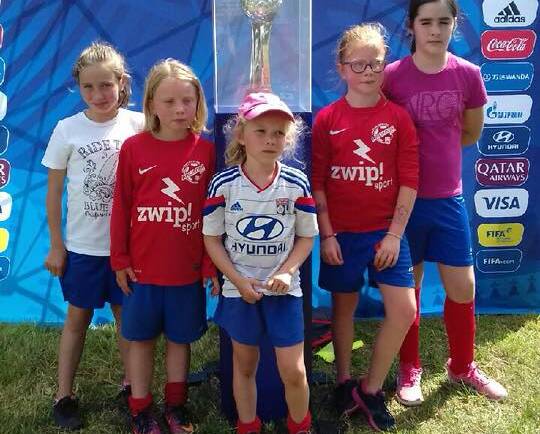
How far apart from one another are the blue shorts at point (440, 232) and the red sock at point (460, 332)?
9.7 inches

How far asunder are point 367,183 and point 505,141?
1485 millimetres

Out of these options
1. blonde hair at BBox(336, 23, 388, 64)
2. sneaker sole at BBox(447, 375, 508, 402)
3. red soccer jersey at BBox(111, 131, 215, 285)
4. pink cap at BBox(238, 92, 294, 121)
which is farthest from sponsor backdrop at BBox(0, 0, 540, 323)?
pink cap at BBox(238, 92, 294, 121)

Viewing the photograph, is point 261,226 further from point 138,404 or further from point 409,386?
point 409,386

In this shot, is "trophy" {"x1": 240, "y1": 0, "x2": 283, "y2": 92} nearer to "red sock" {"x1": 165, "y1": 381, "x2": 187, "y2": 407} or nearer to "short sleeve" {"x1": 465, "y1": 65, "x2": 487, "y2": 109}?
"short sleeve" {"x1": 465, "y1": 65, "x2": 487, "y2": 109}

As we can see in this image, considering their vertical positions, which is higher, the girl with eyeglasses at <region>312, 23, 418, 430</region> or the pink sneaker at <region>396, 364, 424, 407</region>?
the girl with eyeglasses at <region>312, 23, 418, 430</region>

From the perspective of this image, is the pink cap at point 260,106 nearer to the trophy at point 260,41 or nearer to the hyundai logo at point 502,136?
the trophy at point 260,41

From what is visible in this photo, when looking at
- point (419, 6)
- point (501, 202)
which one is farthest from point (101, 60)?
point (501, 202)

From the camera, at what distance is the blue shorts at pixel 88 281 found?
2.54m

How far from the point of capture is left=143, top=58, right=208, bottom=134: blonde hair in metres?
2.34

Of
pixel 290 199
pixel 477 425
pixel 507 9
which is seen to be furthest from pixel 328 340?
pixel 507 9

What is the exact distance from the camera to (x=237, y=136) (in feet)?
7.43

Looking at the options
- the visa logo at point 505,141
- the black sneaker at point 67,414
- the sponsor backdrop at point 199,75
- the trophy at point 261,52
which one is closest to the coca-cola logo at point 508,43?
the sponsor backdrop at point 199,75

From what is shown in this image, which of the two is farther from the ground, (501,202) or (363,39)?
(363,39)

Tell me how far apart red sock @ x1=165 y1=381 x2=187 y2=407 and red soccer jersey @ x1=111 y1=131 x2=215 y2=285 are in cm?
47
